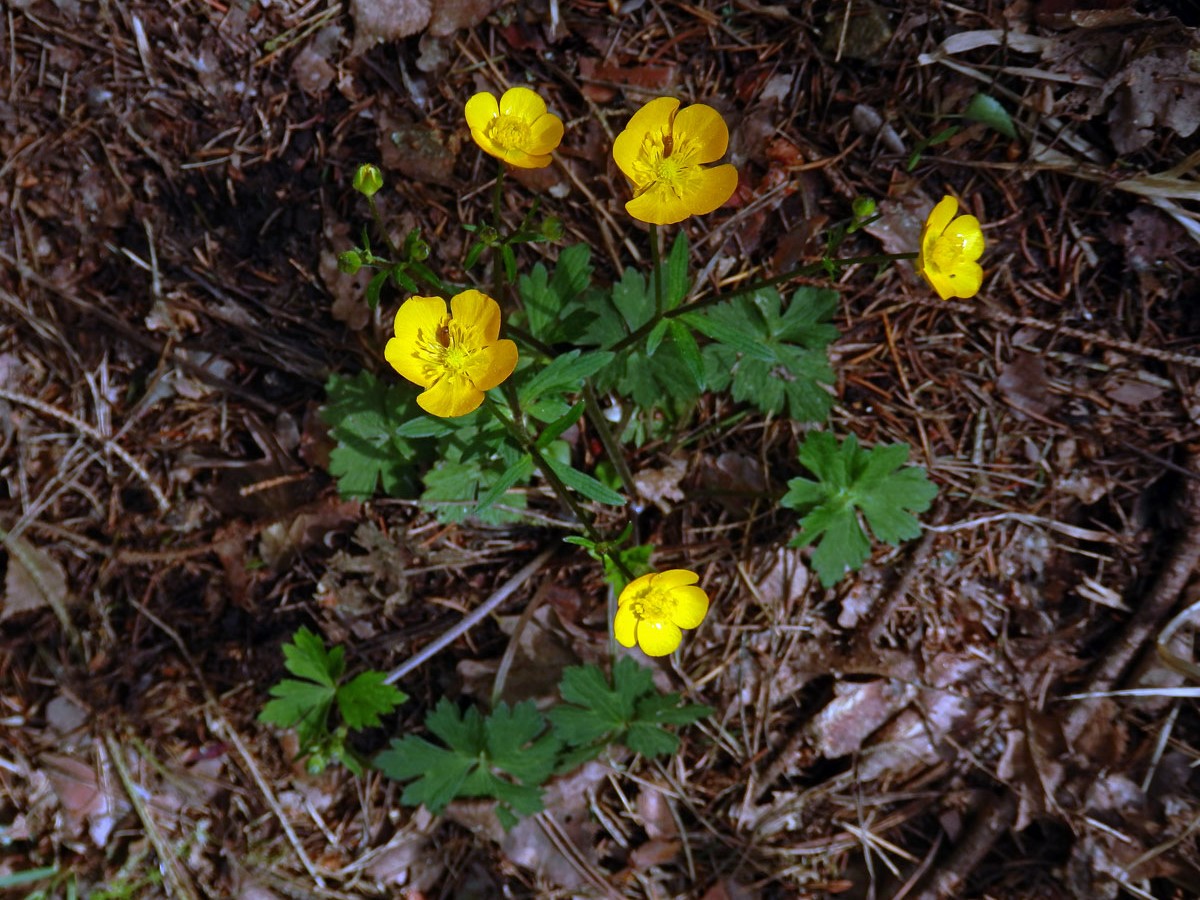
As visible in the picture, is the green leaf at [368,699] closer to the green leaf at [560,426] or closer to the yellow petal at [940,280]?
the green leaf at [560,426]

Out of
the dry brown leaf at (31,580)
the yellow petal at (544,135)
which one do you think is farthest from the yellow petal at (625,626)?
the dry brown leaf at (31,580)

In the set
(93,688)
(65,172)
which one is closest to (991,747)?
(93,688)

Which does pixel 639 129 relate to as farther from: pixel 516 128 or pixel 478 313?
pixel 478 313

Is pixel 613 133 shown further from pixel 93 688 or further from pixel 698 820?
pixel 93 688

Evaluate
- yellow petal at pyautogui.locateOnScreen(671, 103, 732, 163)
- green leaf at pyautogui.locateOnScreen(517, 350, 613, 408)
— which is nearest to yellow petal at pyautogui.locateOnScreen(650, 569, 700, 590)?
A: green leaf at pyautogui.locateOnScreen(517, 350, 613, 408)

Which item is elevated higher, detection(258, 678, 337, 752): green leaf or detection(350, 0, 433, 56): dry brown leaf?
detection(350, 0, 433, 56): dry brown leaf

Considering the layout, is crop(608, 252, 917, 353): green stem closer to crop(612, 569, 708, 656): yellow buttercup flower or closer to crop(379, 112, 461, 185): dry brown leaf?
crop(612, 569, 708, 656): yellow buttercup flower

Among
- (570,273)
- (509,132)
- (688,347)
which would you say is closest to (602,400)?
(570,273)
